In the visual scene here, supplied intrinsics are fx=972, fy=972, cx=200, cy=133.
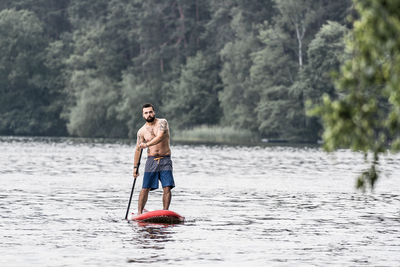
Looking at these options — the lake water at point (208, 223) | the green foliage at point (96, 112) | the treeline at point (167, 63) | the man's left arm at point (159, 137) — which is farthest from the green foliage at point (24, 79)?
the man's left arm at point (159, 137)

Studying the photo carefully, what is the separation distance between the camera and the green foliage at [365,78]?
6207 mm

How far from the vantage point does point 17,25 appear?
3839 inches

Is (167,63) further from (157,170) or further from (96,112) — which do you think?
(157,170)

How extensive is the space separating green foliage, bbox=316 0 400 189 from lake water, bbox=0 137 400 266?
39 centimetres

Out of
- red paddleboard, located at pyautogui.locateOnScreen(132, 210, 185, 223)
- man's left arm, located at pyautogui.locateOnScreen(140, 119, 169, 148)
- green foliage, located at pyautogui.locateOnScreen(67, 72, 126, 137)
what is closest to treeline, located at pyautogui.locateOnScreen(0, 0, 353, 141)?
green foliage, located at pyautogui.locateOnScreen(67, 72, 126, 137)

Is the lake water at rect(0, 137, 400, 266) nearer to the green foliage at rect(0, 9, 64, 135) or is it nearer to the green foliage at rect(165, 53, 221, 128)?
the green foliage at rect(165, 53, 221, 128)

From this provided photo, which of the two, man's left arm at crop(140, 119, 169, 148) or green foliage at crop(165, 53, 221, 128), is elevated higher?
green foliage at crop(165, 53, 221, 128)

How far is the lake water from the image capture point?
11.4 metres

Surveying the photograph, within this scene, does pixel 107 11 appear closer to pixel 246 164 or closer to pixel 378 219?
pixel 246 164

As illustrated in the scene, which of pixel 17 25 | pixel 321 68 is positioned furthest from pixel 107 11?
pixel 321 68

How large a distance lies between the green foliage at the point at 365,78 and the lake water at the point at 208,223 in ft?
1.29

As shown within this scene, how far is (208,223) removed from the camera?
1526 cm

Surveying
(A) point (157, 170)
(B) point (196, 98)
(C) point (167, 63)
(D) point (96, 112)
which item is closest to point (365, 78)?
(A) point (157, 170)

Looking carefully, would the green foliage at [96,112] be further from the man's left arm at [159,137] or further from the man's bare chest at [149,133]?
the man's left arm at [159,137]
